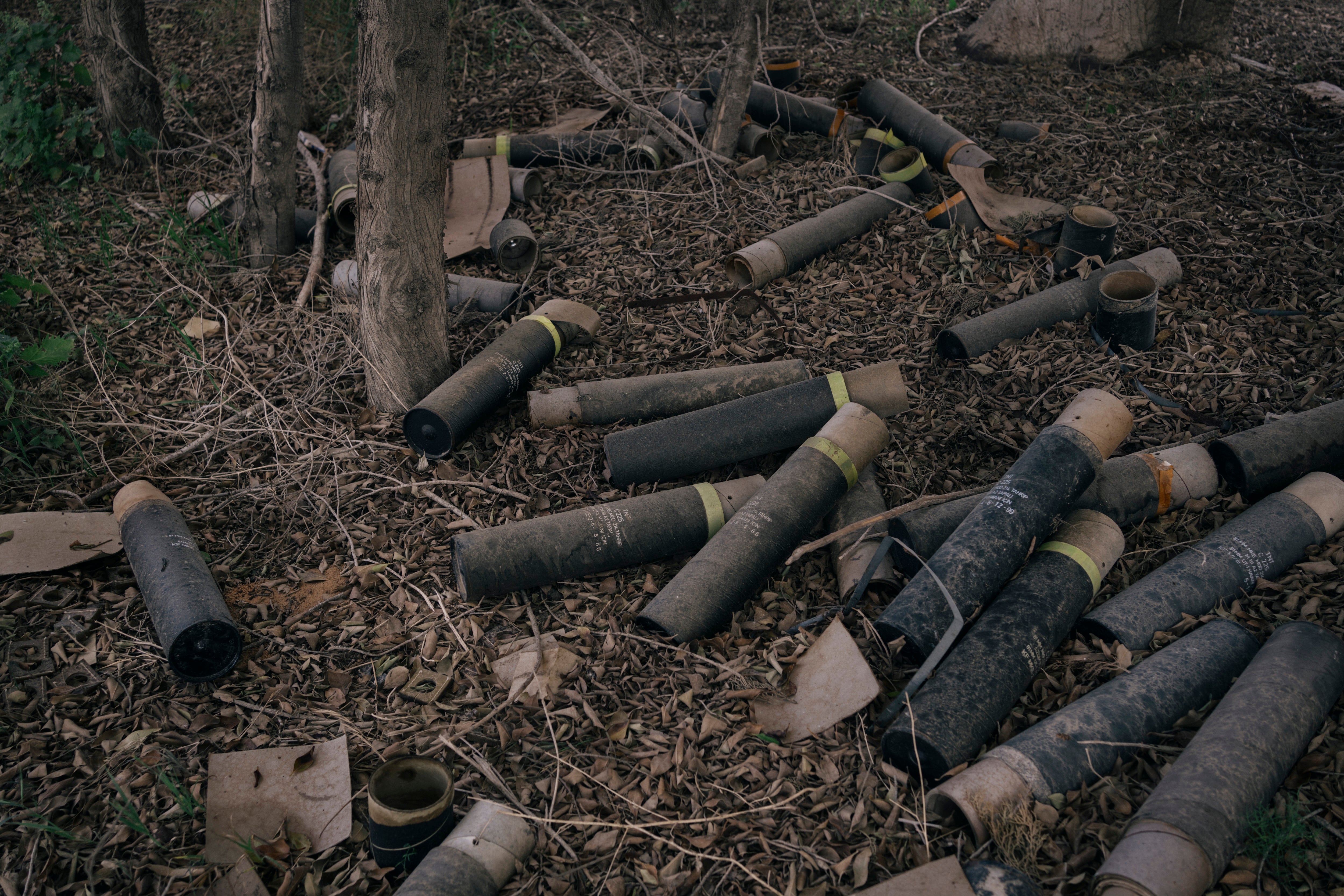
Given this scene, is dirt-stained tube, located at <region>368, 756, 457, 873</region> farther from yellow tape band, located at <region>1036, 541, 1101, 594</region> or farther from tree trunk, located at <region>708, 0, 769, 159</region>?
tree trunk, located at <region>708, 0, 769, 159</region>

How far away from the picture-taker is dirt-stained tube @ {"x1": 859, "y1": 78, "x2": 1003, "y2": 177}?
5.16m

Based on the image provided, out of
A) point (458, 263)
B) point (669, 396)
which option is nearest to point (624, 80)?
point (458, 263)

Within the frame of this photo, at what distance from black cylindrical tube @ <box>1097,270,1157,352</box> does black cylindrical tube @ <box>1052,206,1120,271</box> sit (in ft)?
1.03

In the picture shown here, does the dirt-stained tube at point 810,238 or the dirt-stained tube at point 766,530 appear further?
the dirt-stained tube at point 810,238

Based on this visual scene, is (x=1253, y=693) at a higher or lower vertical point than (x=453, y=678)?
higher

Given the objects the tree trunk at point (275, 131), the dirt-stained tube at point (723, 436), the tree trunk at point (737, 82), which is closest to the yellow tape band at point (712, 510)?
the dirt-stained tube at point (723, 436)

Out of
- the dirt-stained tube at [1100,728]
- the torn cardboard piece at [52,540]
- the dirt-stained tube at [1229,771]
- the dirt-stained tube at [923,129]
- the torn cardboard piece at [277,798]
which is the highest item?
the dirt-stained tube at [923,129]

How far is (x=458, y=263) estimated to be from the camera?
4.92 meters

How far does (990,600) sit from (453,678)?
1.87 m

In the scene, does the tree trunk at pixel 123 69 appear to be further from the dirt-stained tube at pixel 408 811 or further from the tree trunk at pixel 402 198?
the dirt-stained tube at pixel 408 811

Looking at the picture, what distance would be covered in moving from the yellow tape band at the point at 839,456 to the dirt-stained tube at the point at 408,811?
5.64 feet

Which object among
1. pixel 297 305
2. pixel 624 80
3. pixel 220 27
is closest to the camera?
pixel 297 305

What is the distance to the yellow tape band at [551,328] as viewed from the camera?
402 cm

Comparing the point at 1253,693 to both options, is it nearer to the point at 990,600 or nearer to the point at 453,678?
the point at 990,600
